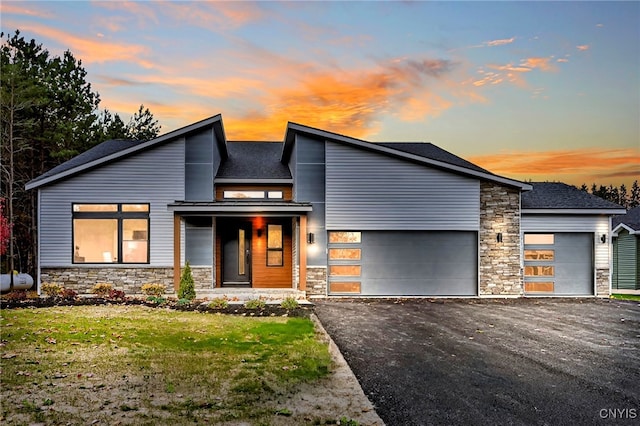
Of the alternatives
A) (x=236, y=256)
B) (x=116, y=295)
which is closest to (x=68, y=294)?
(x=116, y=295)

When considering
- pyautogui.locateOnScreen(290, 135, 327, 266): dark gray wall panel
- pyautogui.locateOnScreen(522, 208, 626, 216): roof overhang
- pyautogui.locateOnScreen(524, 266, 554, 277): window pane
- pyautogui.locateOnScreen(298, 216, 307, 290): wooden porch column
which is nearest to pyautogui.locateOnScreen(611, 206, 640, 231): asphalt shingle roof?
pyautogui.locateOnScreen(522, 208, 626, 216): roof overhang

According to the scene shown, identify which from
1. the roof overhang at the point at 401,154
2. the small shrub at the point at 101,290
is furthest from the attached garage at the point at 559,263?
the small shrub at the point at 101,290

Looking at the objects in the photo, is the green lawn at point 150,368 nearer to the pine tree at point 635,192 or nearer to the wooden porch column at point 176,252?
the wooden porch column at point 176,252

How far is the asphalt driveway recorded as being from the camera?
458 cm

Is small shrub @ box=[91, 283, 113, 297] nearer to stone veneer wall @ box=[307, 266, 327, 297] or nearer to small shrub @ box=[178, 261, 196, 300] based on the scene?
small shrub @ box=[178, 261, 196, 300]

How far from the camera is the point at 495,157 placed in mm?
23000

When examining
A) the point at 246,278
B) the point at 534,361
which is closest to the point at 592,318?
the point at 534,361

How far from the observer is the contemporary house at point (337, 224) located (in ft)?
45.6

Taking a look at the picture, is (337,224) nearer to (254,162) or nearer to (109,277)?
(254,162)

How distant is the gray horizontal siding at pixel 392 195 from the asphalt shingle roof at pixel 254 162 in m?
2.35

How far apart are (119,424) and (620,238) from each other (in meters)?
24.3

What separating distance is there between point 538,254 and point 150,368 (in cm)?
1301

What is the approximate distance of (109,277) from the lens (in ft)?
45.3

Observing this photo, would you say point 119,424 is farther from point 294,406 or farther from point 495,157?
point 495,157
